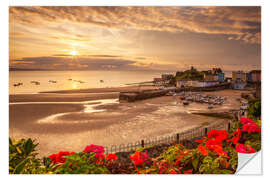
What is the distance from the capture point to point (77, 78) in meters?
3.17

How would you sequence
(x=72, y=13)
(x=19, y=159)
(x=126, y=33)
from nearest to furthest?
1. (x=19, y=159)
2. (x=72, y=13)
3. (x=126, y=33)

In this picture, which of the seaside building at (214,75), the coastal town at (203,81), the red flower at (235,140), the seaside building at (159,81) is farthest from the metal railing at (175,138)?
the seaside building at (159,81)

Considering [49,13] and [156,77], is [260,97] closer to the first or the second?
[156,77]

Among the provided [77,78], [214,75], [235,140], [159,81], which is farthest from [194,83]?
[77,78]

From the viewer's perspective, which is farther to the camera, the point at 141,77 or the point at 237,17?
the point at 141,77

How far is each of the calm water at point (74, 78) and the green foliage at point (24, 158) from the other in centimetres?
122

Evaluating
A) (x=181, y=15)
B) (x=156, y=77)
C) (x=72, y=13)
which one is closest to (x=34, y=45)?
(x=72, y=13)

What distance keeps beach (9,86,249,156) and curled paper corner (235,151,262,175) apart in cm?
117

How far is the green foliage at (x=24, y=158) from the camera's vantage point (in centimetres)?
183

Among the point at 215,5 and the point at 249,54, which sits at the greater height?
the point at 215,5

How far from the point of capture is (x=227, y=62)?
10.3 ft

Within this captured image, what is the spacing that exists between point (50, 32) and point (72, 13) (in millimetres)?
544
